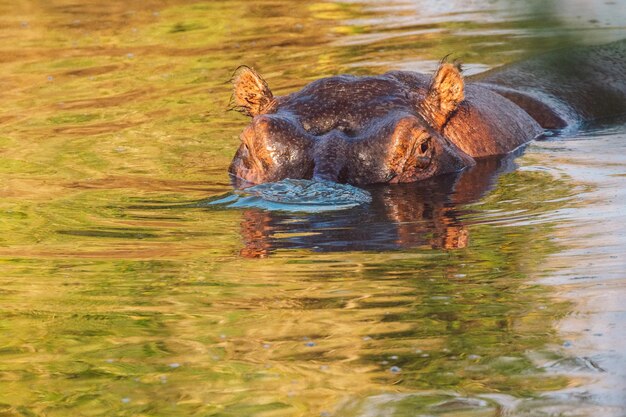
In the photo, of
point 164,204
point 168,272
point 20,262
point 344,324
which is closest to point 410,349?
point 344,324

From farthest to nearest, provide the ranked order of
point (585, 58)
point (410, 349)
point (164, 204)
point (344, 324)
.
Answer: point (585, 58), point (164, 204), point (344, 324), point (410, 349)

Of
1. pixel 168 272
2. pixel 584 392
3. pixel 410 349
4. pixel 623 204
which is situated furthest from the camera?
pixel 623 204

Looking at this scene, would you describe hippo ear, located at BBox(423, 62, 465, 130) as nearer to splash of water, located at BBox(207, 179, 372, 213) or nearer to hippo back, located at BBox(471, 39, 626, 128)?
splash of water, located at BBox(207, 179, 372, 213)

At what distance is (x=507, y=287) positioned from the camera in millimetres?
5441

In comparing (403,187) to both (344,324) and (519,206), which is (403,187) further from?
(344,324)

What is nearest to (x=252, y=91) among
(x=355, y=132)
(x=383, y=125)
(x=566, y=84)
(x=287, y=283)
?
(x=355, y=132)

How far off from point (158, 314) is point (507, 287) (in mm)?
1419

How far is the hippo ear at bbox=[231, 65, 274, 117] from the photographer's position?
9191 millimetres

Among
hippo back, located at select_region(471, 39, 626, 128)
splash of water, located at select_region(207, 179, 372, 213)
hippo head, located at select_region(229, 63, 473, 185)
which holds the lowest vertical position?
hippo back, located at select_region(471, 39, 626, 128)

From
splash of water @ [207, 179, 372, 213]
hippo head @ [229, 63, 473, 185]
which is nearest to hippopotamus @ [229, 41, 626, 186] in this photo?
hippo head @ [229, 63, 473, 185]

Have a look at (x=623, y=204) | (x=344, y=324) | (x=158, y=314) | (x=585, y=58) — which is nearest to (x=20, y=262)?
(x=158, y=314)

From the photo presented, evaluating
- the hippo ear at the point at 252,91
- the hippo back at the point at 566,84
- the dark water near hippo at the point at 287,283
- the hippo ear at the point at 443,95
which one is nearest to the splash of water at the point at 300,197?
the dark water near hippo at the point at 287,283

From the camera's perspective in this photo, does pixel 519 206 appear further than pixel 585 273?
Yes

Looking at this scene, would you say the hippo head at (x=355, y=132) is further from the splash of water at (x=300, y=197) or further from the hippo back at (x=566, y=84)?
the hippo back at (x=566, y=84)
